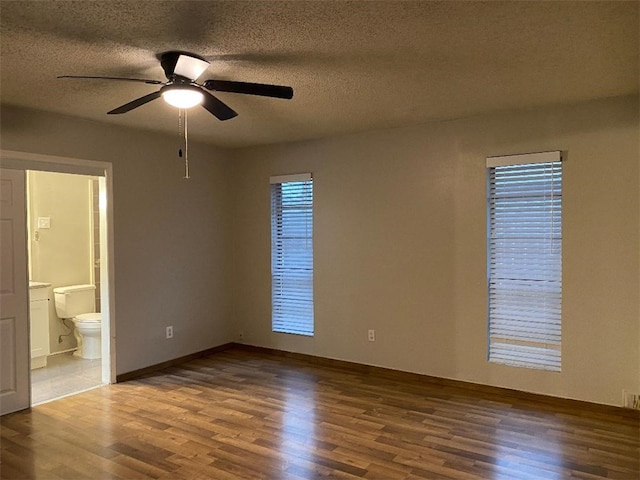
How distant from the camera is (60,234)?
573cm

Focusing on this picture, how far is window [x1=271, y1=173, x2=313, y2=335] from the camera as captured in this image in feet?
17.6

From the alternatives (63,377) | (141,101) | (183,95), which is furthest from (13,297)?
(183,95)

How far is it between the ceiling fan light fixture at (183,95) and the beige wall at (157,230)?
76.0 inches

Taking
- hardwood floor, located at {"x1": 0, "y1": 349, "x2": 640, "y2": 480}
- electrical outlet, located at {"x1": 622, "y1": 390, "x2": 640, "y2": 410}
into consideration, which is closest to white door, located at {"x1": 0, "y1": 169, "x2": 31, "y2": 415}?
hardwood floor, located at {"x1": 0, "y1": 349, "x2": 640, "y2": 480}

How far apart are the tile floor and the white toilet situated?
13cm

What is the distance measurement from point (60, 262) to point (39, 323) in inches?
31.0

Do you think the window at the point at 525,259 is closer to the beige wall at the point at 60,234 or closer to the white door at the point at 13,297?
the white door at the point at 13,297

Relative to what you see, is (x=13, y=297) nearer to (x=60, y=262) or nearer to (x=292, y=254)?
(x=60, y=262)

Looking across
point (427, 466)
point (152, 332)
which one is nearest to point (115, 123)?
point (152, 332)

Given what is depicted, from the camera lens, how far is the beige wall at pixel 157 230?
425 centimetres

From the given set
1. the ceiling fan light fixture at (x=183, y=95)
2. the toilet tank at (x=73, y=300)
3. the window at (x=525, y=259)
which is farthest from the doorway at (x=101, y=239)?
the window at (x=525, y=259)

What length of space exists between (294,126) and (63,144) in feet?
6.63

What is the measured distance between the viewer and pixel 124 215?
4672 millimetres

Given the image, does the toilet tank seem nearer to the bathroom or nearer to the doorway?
the bathroom
